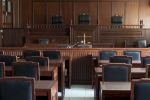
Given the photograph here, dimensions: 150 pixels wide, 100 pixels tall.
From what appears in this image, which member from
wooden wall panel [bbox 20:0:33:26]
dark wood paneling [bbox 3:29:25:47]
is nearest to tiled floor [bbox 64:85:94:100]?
dark wood paneling [bbox 3:29:25:47]

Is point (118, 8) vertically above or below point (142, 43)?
above

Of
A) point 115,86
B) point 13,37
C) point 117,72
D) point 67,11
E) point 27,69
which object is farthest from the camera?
point 67,11

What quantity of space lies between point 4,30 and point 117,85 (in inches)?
369

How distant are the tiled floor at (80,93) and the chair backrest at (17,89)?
3372mm

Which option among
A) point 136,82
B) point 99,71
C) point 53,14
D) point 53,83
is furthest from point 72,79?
point 53,14

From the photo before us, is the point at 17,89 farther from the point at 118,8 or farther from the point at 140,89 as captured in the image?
the point at 118,8

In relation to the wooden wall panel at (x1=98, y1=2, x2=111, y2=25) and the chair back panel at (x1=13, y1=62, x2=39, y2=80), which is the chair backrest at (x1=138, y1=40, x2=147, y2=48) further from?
the chair back panel at (x1=13, y1=62, x2=39, y2=80)

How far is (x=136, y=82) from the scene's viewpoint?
3.40m

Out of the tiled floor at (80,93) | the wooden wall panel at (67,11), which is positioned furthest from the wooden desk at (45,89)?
the wooden wall panel at (67,11)

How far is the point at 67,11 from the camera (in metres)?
15.2

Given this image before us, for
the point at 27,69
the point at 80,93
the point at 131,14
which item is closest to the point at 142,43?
the point at 131,14

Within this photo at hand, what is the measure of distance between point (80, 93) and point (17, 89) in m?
3.99

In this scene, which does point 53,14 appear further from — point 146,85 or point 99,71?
point 146,85

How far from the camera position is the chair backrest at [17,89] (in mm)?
3521
